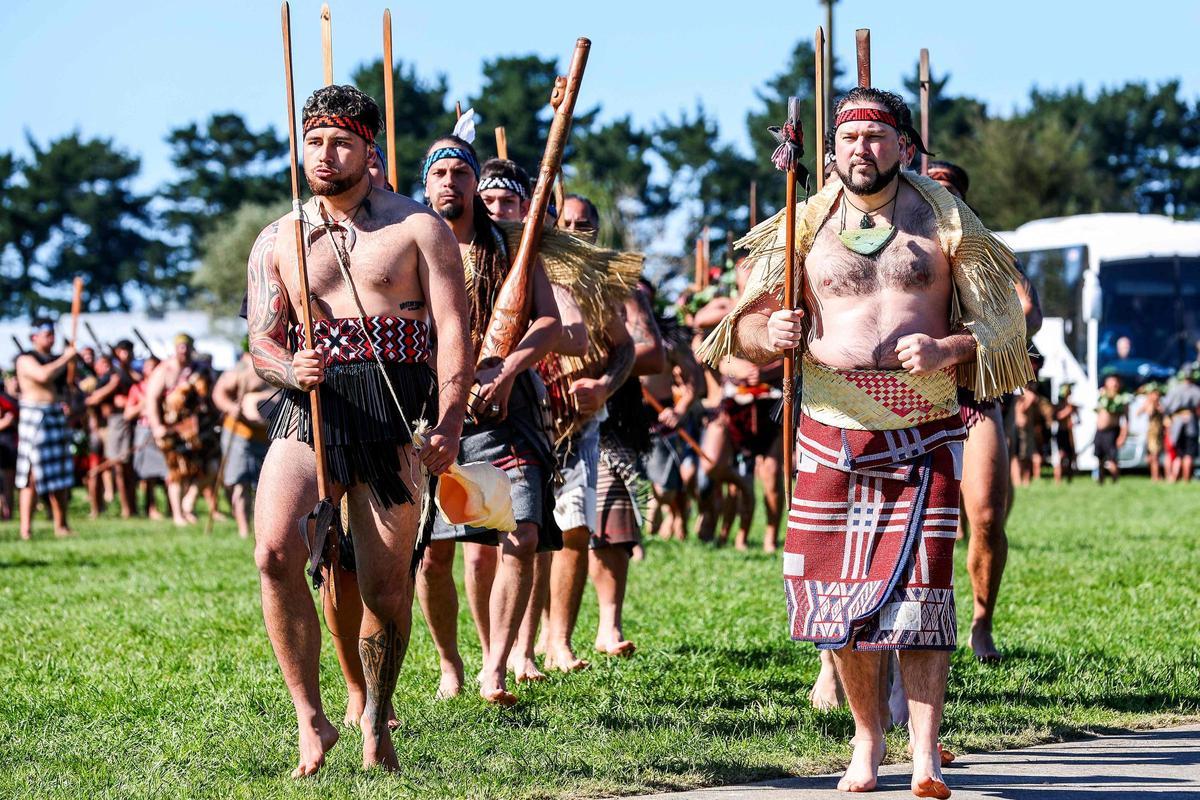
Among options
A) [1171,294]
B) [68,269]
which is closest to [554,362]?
[1171,294]

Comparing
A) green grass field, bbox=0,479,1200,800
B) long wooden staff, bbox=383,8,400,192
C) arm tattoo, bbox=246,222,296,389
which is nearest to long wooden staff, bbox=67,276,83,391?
green grass field, bbox=0,479,1200,800

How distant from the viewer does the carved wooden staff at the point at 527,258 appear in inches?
235

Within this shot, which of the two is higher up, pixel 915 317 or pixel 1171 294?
pixel 1171 294

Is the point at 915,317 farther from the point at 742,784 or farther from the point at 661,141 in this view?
the point at 661,141

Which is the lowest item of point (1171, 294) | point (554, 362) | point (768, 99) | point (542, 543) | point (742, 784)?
point (742, 784)

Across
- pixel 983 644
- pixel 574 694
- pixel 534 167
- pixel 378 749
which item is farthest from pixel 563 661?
pixel 534 167

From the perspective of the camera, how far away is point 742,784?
16.5 feet

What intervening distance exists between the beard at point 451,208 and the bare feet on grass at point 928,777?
2714 mm

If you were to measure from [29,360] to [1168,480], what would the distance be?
17096 mm

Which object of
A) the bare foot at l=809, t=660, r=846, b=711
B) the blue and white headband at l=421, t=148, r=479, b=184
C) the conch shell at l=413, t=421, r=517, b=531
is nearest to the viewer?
the conch shell at l=413, t=421, r=517, b=531

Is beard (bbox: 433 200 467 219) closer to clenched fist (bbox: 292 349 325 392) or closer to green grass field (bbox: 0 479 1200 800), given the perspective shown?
clenched fist (bbox: 292 349 325 392)

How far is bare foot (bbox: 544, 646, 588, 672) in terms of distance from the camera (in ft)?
23.9

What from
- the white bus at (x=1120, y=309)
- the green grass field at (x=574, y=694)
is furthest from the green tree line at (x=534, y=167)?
the green grass field at (x=574, y=694)

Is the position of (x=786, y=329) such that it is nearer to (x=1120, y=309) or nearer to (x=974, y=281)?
(x=974, y=281)
